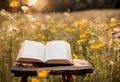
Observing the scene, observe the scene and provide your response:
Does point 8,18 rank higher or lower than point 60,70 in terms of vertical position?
higher

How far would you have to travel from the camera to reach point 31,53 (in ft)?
9.30

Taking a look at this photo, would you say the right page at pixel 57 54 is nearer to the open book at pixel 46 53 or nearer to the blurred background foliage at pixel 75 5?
the open book at pixel 46 53

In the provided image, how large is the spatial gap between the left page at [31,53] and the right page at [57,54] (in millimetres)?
44

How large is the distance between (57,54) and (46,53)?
0.11m

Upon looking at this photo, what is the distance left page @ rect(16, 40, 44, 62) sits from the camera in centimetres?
275

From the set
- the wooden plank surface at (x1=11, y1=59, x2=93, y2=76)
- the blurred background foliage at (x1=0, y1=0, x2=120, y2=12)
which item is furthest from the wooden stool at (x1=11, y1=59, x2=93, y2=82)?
the blurred background foliage at (x1=0, y1=0, x2=120, y2=12)

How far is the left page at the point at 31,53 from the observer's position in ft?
9.03

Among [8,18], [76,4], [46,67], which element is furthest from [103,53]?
[76,4]

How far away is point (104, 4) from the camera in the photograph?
15.5 metres

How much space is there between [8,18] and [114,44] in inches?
40.4

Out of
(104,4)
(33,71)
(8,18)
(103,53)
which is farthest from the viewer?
(104,4)

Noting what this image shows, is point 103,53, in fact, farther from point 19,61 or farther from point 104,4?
point 104,4

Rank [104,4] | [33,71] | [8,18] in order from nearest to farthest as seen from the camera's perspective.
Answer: [33,71] → [8,18] → [104,4]

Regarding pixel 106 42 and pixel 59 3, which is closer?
pixel 106 42
